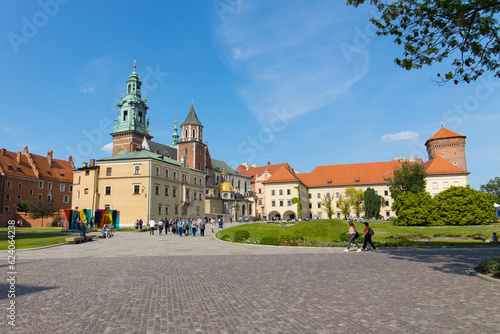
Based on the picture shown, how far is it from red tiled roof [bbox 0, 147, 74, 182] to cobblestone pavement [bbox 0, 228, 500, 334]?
70698 millimetres

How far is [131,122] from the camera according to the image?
85.2 m

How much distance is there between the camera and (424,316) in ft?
20.5

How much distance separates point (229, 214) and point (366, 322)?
85.7 m

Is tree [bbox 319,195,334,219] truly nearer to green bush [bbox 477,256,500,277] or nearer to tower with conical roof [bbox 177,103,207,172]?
tower with conical roof [bbox 177,103,207,172]

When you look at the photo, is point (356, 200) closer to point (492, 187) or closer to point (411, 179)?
point (411, 179)

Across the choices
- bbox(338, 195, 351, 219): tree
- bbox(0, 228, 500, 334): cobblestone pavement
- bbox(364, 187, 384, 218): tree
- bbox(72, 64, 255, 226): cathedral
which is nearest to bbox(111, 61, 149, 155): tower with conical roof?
bbox(72, 64, 255, 226): cathedral

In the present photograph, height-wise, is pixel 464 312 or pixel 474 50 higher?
pixel 474 50

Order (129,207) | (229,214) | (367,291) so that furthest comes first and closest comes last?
(229,214), (129,207), (367,291)

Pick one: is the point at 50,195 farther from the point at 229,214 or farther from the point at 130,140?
the point at 229,214

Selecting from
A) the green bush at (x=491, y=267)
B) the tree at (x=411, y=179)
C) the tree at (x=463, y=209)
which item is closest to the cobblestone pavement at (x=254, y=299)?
the green bush at (x=491, y=267)

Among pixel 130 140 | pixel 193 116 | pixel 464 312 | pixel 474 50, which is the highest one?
pixel 193 116

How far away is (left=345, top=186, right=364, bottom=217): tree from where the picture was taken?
7994cm

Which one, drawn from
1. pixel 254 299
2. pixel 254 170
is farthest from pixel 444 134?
pixel 254 299

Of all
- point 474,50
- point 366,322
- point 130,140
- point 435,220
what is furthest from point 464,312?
point 130,140
